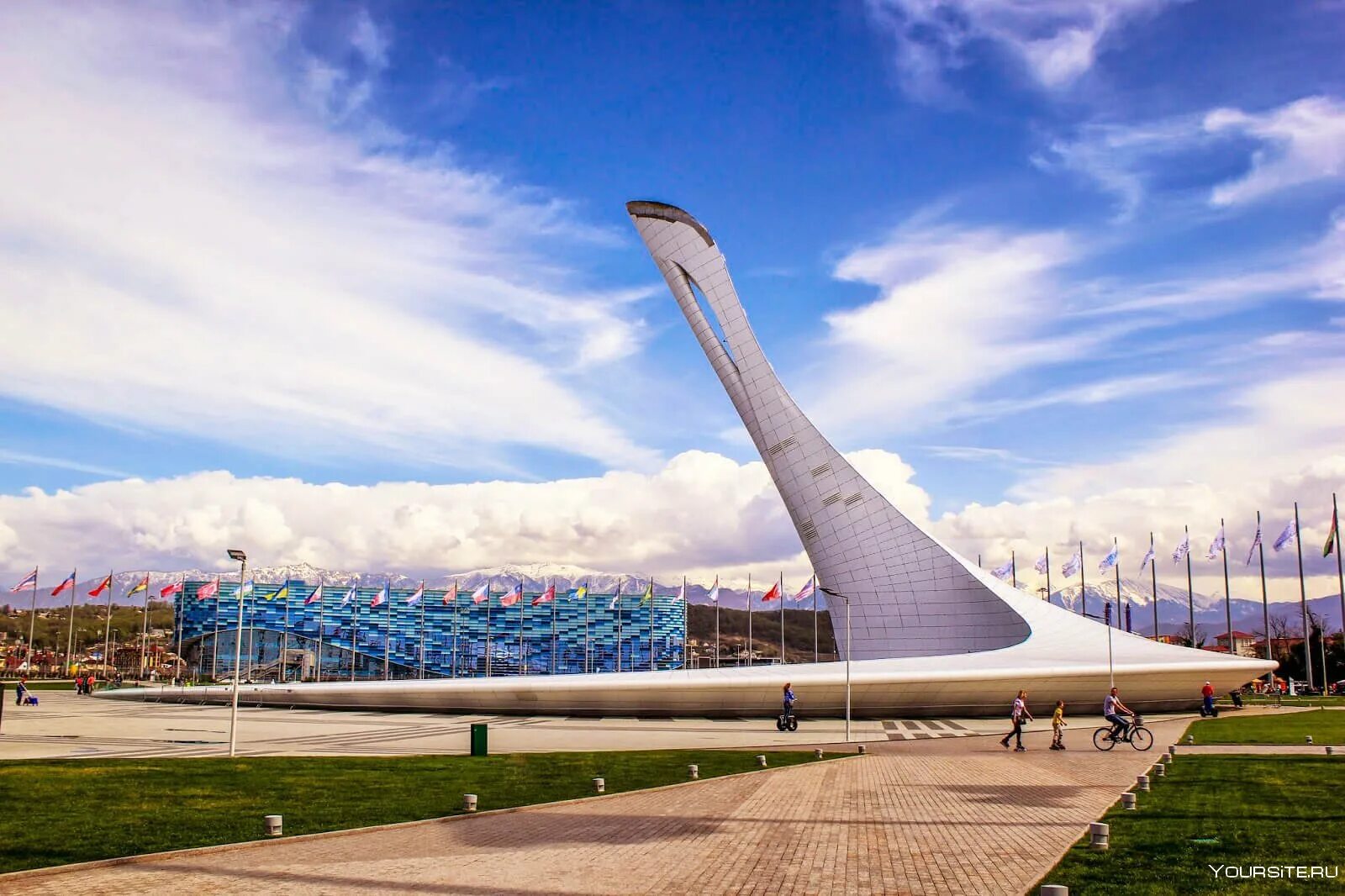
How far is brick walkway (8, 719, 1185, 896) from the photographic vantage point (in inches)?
292

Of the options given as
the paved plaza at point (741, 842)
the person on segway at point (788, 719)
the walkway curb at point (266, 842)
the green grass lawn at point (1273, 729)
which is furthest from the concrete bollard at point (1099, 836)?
the person on segway at point (788, 719)

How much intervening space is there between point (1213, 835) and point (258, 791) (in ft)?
33.1

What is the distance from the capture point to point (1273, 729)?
73.7 ft

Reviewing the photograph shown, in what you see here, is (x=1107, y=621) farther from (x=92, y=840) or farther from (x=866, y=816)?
(x=92, y=840)

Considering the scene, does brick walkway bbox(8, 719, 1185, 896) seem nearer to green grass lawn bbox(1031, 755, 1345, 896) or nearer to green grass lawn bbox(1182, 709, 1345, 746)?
green grass lawn bbox(1031, 755, 1345, 896)

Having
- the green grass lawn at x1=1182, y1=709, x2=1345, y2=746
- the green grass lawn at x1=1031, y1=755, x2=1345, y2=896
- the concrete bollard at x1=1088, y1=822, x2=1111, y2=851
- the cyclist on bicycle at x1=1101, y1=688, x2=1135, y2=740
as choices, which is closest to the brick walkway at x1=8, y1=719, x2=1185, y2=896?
the concrete bollard at x1=1088, y1=822, x2=1111, y2=851

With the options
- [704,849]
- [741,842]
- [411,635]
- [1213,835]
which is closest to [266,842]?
[704,849]

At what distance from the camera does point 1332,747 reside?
58.0ft

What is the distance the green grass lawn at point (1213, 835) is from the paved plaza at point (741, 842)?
46 cm

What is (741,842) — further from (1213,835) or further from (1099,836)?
(1213,835)

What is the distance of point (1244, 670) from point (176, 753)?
80.5 feet

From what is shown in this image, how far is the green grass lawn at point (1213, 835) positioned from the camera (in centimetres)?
704

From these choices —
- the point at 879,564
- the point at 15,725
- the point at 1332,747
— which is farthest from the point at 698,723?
the point at 15,725

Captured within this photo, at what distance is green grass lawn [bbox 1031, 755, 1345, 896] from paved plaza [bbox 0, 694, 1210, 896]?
46cm
